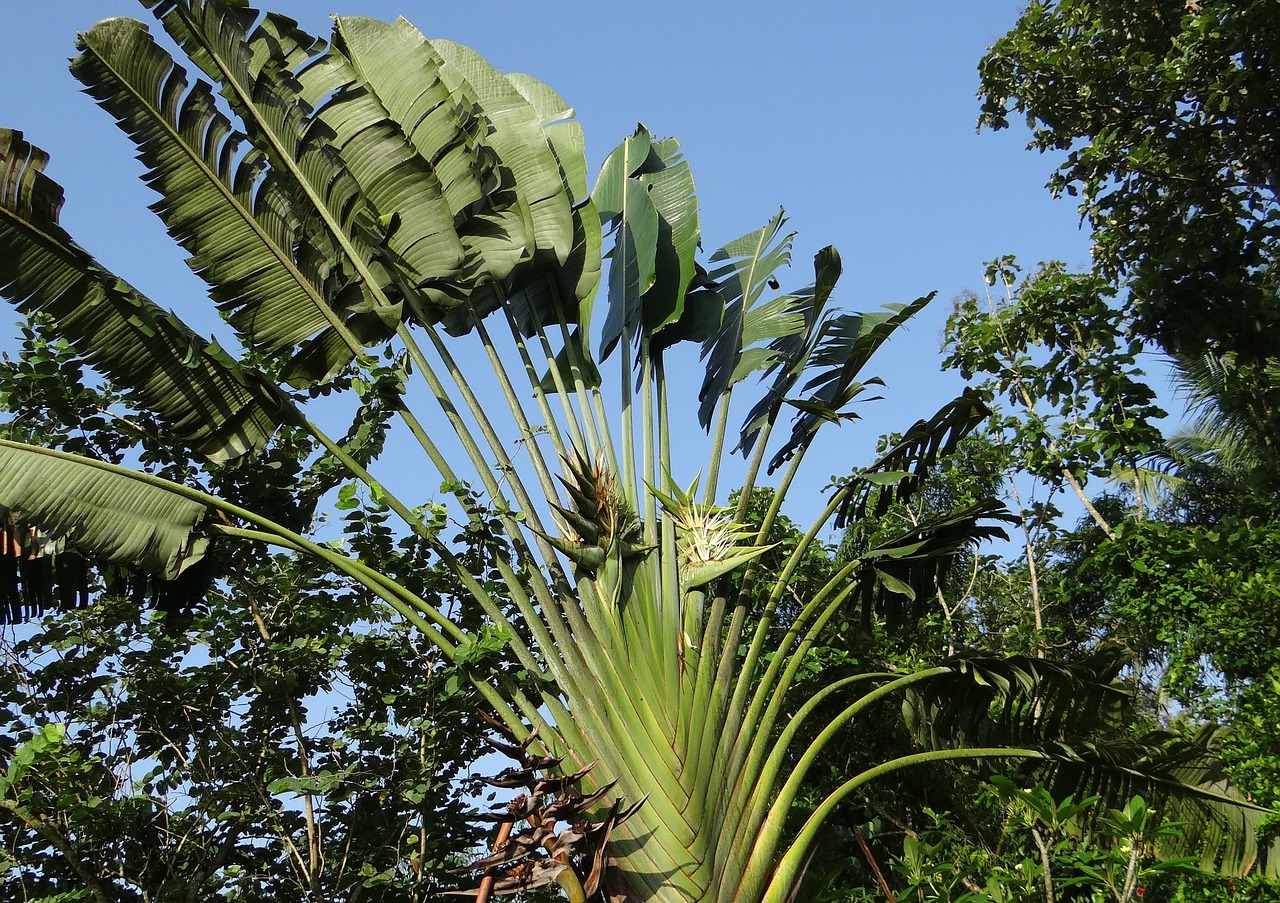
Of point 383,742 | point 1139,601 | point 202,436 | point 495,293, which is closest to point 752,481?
point 495,293

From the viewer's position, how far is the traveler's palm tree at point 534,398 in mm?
4445

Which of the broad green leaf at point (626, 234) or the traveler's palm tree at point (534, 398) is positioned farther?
the broad green leaf at point (626, 234)

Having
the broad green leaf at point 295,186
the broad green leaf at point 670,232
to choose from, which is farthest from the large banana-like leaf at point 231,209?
the broad green leaf at point 670,232

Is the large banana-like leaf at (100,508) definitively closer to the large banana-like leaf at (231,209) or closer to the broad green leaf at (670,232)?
the large banana-like leaf at (231,209)

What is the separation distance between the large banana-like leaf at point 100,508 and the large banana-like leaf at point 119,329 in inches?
23.5

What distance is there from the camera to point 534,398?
216 inches

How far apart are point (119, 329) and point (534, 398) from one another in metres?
1.96

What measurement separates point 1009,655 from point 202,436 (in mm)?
4002

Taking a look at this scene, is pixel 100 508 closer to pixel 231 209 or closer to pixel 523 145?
pixel 231 209

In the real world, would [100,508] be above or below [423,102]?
below

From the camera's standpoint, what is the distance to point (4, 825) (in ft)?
16.3

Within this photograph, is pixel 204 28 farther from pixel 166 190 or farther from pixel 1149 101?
pixel 1149 101

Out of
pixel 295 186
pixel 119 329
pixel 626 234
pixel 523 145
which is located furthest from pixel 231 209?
pixel 626 234

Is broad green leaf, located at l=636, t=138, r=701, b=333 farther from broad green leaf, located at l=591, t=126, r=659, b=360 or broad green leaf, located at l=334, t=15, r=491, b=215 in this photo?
broad green leaf, located at l=334, t=15, r=491, b=215
